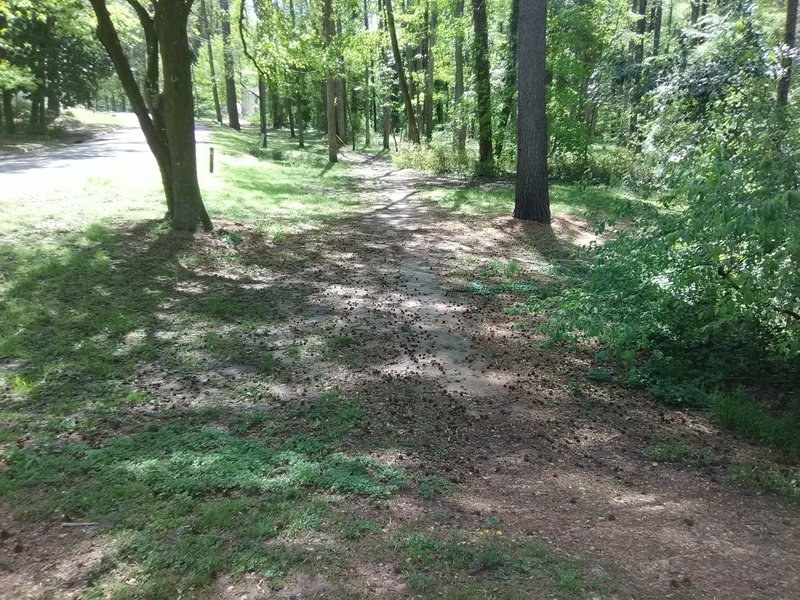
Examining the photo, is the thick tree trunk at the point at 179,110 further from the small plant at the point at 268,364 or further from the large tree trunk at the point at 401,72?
the large tree trunk at the point at 401,72

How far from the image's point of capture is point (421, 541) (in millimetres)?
3363

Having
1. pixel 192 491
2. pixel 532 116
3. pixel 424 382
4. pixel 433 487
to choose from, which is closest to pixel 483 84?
pixel 532 116

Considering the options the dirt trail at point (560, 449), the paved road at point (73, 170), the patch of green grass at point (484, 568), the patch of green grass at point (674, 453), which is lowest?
the patch of green grass at point (674, 453)

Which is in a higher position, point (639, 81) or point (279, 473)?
A: point (639, 81)

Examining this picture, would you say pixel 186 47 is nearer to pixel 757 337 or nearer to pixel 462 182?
pixel 757 337

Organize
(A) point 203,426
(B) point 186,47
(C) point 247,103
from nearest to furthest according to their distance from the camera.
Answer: (A) point 203,426 < (B) point 186,47 < (C) point 247,103

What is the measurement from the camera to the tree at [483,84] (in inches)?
783

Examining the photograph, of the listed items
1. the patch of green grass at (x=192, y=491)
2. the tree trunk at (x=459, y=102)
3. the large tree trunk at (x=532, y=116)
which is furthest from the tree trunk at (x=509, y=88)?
the patch of green grass at (x=192, y=491)

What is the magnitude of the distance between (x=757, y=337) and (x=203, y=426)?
5.51 meters

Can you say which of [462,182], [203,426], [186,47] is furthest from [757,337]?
[462,182]

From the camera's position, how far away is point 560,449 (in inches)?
190

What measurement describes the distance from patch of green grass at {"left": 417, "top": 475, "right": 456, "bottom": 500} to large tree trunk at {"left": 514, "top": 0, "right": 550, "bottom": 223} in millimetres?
9980

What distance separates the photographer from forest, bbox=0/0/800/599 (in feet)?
10.7

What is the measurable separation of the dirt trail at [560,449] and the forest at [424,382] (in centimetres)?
3
